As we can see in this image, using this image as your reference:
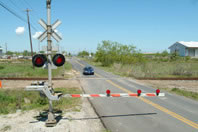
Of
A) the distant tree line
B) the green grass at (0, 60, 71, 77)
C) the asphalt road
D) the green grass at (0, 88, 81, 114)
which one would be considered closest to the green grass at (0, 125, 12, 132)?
the green grass at (0, 88, 81, 114)

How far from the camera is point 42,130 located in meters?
5.94

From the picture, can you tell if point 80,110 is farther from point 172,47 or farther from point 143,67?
point 172,47

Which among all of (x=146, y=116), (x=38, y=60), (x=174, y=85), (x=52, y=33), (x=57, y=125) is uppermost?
(x=52, y=33)

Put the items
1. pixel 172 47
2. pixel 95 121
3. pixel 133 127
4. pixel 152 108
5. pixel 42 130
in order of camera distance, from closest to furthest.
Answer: pixel 42 130 < pixel 133 127 < pixel 95 121 < pixel 152 108 < pixel 172 47

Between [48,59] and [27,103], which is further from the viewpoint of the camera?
[27,103]

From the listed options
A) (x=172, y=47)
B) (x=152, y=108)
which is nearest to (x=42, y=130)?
(x=152, y=108)

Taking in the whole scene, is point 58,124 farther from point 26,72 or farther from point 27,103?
point 26,72

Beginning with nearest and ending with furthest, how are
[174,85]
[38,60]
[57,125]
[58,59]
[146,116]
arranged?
[38,60] → [58,59] → [57,125] → [146,116] → [174,85]

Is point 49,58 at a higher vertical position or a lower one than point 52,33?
Answer: lower

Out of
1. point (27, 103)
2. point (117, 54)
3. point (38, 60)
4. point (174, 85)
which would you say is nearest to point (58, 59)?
point (38, 60)

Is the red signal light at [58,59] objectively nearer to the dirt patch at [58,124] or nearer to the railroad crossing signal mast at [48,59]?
the railroad crossing signal mast at [48,59]

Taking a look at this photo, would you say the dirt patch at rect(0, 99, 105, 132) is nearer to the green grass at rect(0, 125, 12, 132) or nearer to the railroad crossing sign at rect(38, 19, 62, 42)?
the green grass at rect(0, 125, 12, 132)

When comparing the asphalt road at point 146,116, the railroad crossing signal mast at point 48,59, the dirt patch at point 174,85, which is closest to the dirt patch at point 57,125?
the railroad crossing signal mast at point 48,59

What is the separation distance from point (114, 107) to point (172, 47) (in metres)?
97.2
